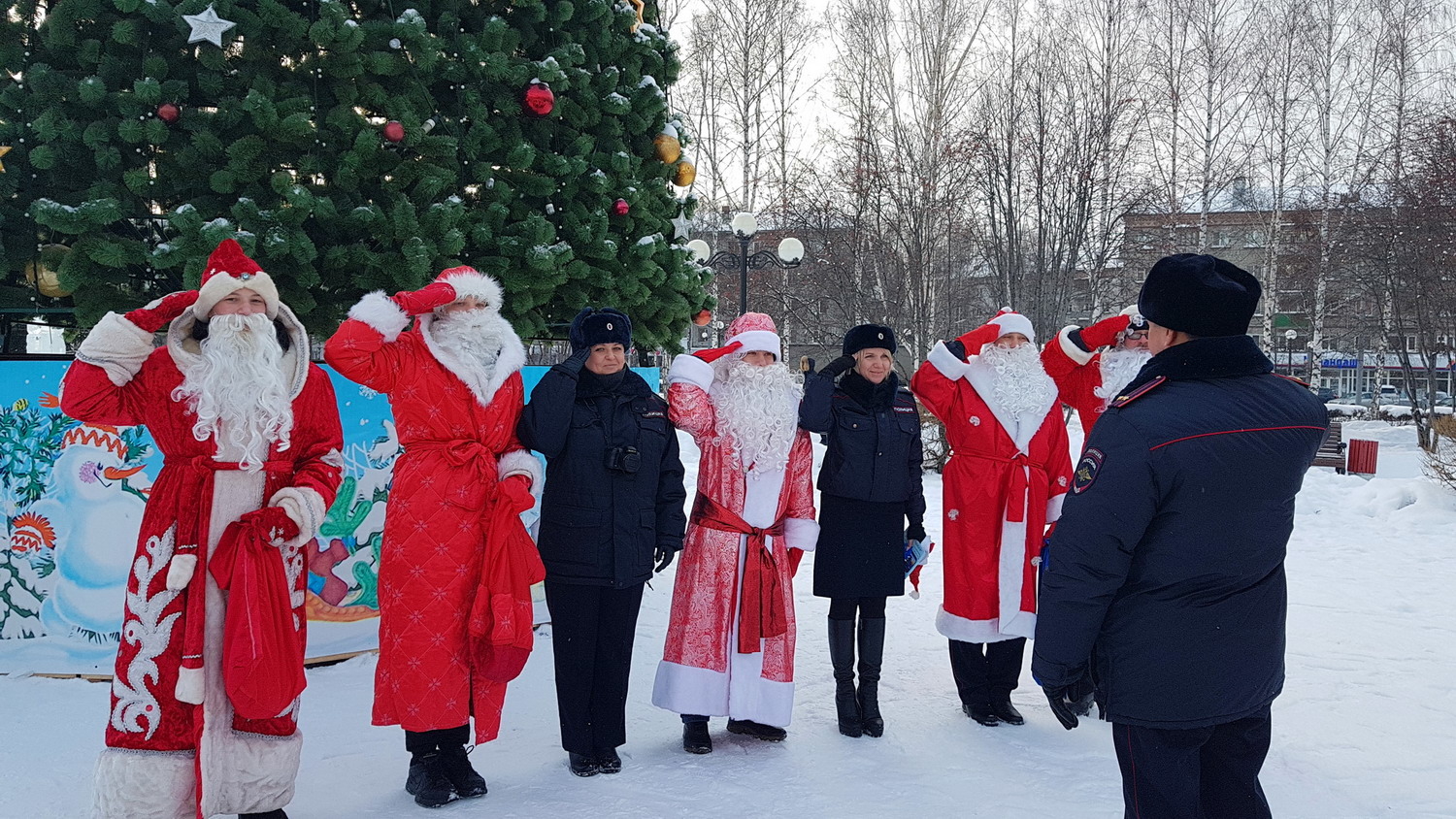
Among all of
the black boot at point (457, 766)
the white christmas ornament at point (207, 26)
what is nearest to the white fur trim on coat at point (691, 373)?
the black boot at point (457, 766)

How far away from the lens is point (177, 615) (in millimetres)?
2830

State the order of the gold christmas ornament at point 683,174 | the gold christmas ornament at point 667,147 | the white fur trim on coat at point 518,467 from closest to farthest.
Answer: the white fur trim on coat at point 518,467 < the gold christmas ornament at point 667,147 < the gold christmas ornament at point 683,174

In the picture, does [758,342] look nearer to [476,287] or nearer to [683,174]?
[476,287]

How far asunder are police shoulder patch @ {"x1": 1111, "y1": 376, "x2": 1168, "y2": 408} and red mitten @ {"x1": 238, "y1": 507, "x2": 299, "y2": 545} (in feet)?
8.25

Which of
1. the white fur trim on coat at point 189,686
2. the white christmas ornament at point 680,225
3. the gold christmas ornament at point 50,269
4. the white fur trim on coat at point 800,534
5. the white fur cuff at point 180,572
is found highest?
the white christmas ornament at point 680,225

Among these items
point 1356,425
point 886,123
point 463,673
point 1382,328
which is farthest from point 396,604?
point 1356,425

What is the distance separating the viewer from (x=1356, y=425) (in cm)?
2542

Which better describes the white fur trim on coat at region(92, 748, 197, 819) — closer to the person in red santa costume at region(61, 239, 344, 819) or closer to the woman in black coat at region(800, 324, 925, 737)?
the person in red santa costume at region(61, 239, 344, 819)

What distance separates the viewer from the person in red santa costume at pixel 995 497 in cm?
426

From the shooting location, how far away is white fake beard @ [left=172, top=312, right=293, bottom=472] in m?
2.87

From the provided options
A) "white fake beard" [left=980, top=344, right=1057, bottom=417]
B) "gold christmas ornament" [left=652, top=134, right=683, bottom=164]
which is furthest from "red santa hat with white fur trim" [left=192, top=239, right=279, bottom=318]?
"white fake beard" [left=980, top=344, right=1057, bottom=417]

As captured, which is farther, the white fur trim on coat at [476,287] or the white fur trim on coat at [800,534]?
the white fur trim on coat at [800,534]

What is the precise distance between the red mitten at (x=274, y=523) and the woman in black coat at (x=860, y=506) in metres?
2.12

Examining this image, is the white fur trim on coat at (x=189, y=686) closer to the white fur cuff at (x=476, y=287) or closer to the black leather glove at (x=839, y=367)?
the white fur cuff at (x=476, y=287)
